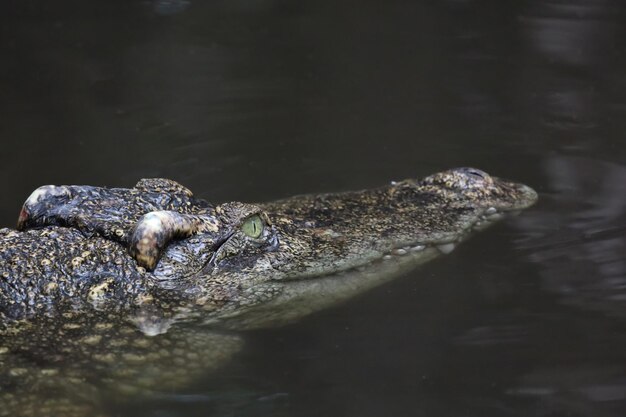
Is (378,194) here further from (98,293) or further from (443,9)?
(443,9)

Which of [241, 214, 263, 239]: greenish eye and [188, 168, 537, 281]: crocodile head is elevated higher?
[241, 214, 263, 239]: greenish eye

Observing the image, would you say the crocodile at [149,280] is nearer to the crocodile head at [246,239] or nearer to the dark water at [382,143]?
the crocodile head at [246,239]

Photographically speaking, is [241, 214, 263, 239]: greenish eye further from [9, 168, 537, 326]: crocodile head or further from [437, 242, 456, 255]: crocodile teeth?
[437, 242, 456, 255]: crocodile teeth

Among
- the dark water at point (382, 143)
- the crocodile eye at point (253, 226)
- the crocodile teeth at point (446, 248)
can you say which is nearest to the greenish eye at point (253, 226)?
the crocodile eye at point (253, 226)

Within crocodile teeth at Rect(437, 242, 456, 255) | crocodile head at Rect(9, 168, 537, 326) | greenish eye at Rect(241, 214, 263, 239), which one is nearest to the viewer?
crocodile head at Rect(9, 168, 537, 326)

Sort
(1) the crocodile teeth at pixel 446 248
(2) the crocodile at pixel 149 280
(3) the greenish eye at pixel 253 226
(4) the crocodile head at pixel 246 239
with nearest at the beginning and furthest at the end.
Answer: (2) the crocodile at pixel 149 280 < (4) the crocodile head at pixel 246 239 < (3) the greenish eye at pixel 253 226 < (1) the crocodile teeth at pixel 446 248

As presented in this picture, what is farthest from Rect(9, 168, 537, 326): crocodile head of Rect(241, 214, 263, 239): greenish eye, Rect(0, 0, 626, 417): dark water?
Rect(0, 0, 626, 417): dark water

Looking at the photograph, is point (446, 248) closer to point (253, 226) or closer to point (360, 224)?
point (360, 224)
